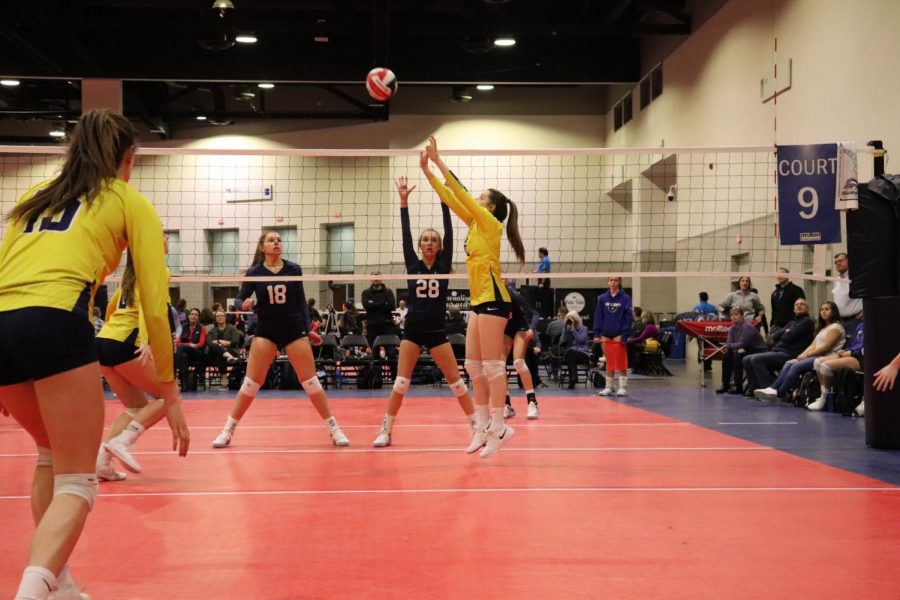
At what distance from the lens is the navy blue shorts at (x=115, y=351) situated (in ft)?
19.1

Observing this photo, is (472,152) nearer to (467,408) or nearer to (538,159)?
(467,408)

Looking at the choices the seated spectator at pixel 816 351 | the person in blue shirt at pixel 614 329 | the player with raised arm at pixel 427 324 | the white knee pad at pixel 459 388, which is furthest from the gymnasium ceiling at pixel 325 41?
the white knee pad at pixel 459 388

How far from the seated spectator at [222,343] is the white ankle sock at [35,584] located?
12.6 metres

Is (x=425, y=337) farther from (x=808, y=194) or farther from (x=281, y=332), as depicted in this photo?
(x=808, y=194)

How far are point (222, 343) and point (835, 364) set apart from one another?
381 inches

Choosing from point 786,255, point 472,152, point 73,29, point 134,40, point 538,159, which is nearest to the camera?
point 472,152

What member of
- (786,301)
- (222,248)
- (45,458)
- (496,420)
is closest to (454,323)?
(786,301)

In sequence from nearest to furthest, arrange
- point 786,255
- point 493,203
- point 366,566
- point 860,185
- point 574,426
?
point 366,566 < point 493,203 < point 860,185 < point 574,426 < point 786,255

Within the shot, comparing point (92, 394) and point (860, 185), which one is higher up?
point (860, 185)

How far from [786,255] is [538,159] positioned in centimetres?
848

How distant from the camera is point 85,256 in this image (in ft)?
8.77

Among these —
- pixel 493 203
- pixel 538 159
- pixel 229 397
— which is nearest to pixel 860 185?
pixel 493 203

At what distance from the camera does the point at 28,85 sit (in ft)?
77.0

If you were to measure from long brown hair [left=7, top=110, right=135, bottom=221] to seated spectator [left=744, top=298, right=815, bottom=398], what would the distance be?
10596 mm
